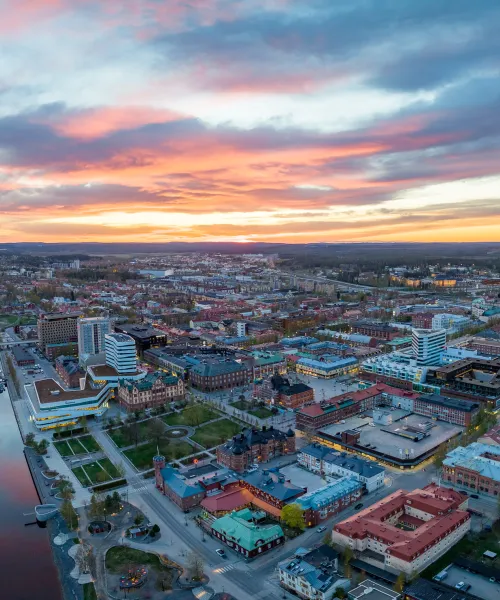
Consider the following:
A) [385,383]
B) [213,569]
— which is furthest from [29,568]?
[385,383]

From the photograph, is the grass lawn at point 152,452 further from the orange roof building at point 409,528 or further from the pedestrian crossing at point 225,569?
the orange roof building at point 409,528

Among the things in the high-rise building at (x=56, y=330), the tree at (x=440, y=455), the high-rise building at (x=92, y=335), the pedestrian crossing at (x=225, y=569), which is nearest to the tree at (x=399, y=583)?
the pedestrian crossing at (x=225, y=569)

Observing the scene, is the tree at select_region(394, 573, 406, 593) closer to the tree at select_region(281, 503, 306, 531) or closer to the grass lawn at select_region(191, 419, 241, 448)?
the tree at select_region(281, 503, 306, 531)

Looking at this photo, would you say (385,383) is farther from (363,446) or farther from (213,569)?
(213,569)

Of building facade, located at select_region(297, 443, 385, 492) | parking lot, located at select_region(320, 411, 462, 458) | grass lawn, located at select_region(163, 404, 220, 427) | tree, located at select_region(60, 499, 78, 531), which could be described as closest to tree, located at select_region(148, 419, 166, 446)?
grass lawn, located at select_region(163, 404, 220, 427)

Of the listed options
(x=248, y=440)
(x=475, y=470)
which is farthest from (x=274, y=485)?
(x=475, y=470)

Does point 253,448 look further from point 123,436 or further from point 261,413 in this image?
point 123,436
